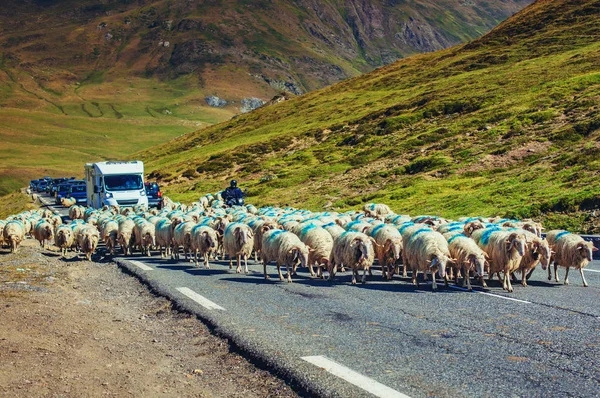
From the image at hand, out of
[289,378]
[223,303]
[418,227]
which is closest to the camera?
[289,378]

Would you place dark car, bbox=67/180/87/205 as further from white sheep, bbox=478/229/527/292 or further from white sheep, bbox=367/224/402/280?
white sheep, bbox=478/229/527/292

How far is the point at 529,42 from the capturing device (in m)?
112

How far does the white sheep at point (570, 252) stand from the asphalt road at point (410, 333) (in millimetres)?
575

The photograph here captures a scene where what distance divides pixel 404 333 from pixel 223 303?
4856 millimetres

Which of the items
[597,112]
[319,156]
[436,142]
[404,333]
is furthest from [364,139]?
[404,333]

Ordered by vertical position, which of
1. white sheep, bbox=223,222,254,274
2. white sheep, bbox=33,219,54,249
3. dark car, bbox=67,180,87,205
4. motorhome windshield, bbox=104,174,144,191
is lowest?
white sheep, bbox=223,222,254,274

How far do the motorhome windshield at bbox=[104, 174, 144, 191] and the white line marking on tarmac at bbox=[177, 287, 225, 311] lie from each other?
2695 cm

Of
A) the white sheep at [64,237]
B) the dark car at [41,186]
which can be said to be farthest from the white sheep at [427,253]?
the dark car at [41,186]

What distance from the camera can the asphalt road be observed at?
8922 millimetres

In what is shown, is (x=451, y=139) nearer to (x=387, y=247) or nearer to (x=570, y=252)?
(x=387, y=247)

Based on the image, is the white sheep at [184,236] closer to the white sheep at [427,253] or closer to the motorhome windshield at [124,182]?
the white sheep at [427,253]

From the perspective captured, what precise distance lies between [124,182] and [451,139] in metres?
37.9

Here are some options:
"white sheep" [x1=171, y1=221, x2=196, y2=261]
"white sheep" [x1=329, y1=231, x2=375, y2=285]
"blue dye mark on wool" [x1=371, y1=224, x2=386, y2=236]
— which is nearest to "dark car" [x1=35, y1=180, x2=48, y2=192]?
"white sheep" [x1=171, y1=221, x2=196, y2=261]

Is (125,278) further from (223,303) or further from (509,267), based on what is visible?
(509,267)
